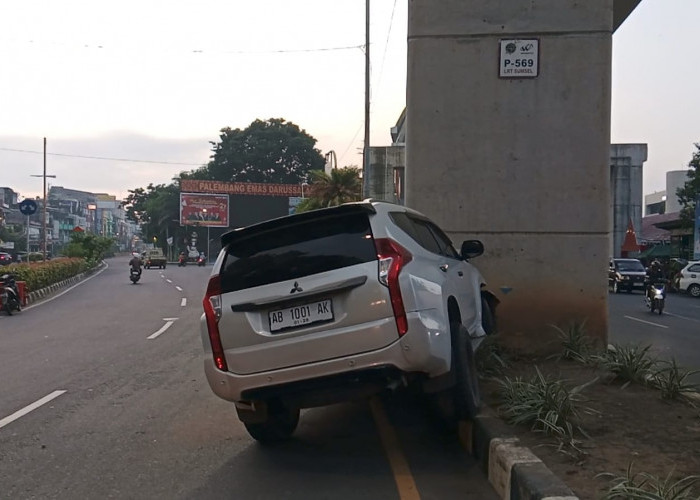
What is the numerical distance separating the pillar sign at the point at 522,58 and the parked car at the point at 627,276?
87.2 feet

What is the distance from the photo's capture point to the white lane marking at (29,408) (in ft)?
23.0

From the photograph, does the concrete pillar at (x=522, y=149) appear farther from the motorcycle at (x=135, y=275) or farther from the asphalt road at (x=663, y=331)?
the motorcycle at (x=135, y=275)

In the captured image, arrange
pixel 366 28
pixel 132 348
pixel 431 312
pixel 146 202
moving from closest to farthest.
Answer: pixel 431 312 < pixel 132 348 < pixel 366 28 < pixel 146 202

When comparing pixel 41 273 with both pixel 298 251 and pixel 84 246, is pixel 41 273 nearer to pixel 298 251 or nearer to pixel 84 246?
pixel 84 246

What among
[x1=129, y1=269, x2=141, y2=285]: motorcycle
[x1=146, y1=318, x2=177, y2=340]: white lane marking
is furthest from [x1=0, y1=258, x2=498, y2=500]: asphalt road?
[x1=129, y1=269, x2=141, y2=285]: motorcycle

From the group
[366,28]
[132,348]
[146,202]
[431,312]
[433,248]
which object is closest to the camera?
[431,312]

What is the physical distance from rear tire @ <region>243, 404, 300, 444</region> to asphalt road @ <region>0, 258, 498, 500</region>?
10 centimetres

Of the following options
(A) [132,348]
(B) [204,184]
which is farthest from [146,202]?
(A) [132,348]

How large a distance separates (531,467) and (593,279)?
15.2ft

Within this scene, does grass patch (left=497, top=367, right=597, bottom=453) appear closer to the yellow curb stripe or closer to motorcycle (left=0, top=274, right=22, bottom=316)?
the yellow curb stripe

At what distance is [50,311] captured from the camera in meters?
21.4

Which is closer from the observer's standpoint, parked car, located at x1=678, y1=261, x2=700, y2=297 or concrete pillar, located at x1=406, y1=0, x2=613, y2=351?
concrete pillar, located at x1=406, y1=0, x2=613, y2=351

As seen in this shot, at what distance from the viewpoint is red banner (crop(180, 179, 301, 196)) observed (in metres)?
74.5

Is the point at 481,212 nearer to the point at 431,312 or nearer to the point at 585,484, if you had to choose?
the point at 431,312
